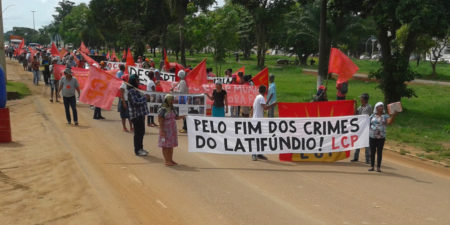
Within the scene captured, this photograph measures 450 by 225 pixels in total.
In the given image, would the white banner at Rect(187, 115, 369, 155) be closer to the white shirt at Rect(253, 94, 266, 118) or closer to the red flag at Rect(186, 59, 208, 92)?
the white shirt at Rect(253, 94, 266, 118)

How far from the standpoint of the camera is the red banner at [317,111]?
34.2ft

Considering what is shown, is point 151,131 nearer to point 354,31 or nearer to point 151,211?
point 151,211

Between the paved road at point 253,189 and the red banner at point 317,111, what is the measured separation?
0.67ft

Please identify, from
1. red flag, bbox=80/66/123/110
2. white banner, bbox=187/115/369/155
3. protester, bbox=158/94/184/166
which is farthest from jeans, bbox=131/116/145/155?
red flag, bbox=80/66/123/110

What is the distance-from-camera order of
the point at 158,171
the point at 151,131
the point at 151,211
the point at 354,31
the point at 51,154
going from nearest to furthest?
the point at 151,211 < the point at 158,171 < the point at 51,154 < the point at 151,131 < the point at 354,31

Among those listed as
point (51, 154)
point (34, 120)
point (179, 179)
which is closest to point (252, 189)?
point (179, 179)

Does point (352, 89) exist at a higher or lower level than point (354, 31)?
lower

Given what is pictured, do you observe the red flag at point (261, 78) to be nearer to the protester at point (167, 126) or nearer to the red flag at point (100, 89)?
the red flag at point (100, 89)

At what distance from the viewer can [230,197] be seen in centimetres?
768


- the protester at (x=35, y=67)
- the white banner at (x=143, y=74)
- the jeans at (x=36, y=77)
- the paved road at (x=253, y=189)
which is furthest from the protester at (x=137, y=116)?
the jeans at (x=36, y=77)

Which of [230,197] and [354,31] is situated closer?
[230,197]

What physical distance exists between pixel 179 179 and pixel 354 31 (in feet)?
105

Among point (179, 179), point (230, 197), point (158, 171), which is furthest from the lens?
point (158, 171)

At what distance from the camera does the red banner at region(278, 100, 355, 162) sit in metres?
10.4
